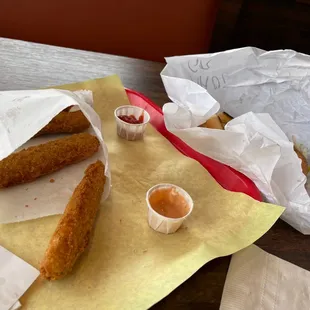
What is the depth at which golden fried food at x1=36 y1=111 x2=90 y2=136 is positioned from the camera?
0.96 m

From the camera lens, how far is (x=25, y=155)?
849 millimetres

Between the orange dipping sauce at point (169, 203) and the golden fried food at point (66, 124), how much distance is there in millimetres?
305

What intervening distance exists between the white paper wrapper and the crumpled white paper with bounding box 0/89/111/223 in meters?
0.11

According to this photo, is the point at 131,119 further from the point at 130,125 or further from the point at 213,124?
the point at 213,124

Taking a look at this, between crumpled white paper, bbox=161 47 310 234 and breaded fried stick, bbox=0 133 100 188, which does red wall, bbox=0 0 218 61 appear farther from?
breaded fried stick, bbox=0 133 100 188

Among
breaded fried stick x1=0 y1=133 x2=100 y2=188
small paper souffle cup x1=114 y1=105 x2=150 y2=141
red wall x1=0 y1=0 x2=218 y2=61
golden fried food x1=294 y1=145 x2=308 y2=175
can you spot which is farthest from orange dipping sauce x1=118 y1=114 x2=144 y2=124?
red wall x1=0 y1=0 x2=218 y2=61

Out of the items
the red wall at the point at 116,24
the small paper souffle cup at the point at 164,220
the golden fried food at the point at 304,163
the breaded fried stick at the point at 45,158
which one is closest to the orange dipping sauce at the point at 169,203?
the small paper souffle cup at the point at 164,220

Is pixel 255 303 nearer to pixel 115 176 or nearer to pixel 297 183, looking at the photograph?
pixel 297 183

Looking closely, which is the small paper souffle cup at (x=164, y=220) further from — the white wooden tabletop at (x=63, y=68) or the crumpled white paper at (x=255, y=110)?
the white wooden tabletop at (x=63, y=68)

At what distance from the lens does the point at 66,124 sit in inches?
38.2

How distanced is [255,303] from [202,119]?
1.42 ft

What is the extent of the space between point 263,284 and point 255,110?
57 centimetres

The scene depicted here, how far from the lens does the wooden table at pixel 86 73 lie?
2.60ft

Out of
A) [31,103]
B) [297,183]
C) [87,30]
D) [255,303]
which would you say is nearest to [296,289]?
[255,303]
